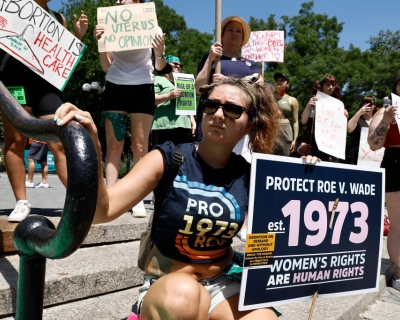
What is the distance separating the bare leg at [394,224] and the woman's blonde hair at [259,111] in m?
2.02

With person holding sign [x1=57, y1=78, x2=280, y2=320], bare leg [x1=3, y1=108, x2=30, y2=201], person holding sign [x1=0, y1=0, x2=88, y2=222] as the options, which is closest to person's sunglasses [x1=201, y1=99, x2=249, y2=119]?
person holding sign [x1=57, y1=78, x2=280, y2=320]

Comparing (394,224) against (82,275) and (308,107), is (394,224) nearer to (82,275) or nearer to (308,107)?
(308,107)

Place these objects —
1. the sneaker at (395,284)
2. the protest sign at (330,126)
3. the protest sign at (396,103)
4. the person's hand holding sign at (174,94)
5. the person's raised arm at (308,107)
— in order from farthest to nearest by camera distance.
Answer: the person's raised arm at (308,107) → the person's hand holding sign at (174,94) → the protest sign at (330,126) → the sneaker at (395,284) → the protest sign at (396,103)

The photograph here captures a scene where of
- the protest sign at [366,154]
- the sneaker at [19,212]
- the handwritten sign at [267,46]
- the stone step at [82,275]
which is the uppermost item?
the handwritten sign at [267,46]

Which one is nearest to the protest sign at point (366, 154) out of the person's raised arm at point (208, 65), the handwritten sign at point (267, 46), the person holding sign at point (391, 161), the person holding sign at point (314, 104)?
the person holding sign at point (314, 104)

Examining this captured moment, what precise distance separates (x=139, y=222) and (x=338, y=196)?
1621 mm

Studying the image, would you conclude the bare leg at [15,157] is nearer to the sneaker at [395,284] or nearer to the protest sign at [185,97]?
the protest sign at [185,97]

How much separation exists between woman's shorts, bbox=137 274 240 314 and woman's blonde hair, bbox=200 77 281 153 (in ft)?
2.18

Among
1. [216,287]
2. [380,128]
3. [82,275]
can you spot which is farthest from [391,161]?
[82,275]

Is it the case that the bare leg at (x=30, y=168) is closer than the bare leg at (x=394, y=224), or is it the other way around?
the bare leg at (x=394, y=224)

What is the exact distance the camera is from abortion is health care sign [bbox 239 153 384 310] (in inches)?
75.8

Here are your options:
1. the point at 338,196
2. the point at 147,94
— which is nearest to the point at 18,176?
the point at 147,94

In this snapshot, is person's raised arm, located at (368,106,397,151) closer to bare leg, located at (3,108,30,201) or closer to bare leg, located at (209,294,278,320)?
bare leg, located at (209,294,278,320)

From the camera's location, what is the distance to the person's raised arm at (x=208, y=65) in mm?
3514
